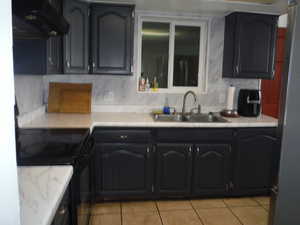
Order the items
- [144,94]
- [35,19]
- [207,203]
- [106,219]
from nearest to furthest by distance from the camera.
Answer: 1. [35,19]
2. [106,219]
3. [207,203]
4. [144,94]

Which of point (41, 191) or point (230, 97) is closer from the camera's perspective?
point (41, 191)

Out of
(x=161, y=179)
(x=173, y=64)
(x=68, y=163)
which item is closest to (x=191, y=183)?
(x=161, y=179)

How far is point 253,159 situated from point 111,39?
205cm

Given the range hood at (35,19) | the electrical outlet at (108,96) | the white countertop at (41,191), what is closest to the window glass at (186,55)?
the electrical outlet at (108,96)

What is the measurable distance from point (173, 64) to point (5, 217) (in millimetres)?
2987

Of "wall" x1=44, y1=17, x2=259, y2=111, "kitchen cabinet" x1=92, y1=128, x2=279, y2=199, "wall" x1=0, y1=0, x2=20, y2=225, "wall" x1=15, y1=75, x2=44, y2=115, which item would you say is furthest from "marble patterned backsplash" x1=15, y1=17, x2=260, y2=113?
"wall" x1=0, y1=0, x2=20, y2=225

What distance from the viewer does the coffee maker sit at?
10.2 feet

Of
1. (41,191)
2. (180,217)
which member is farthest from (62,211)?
(180,217)

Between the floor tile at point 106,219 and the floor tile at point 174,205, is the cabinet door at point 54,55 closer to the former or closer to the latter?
the floor tile at point 106,219

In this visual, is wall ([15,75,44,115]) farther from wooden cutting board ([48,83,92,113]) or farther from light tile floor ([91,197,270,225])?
light tile floor ([91,197,270,225])

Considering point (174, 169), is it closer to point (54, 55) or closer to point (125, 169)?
point (125, 169)

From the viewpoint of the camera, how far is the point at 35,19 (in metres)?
1.36

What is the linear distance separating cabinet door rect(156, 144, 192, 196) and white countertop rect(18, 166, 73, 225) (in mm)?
1444

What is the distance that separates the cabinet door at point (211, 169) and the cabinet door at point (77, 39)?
5.06 feet
